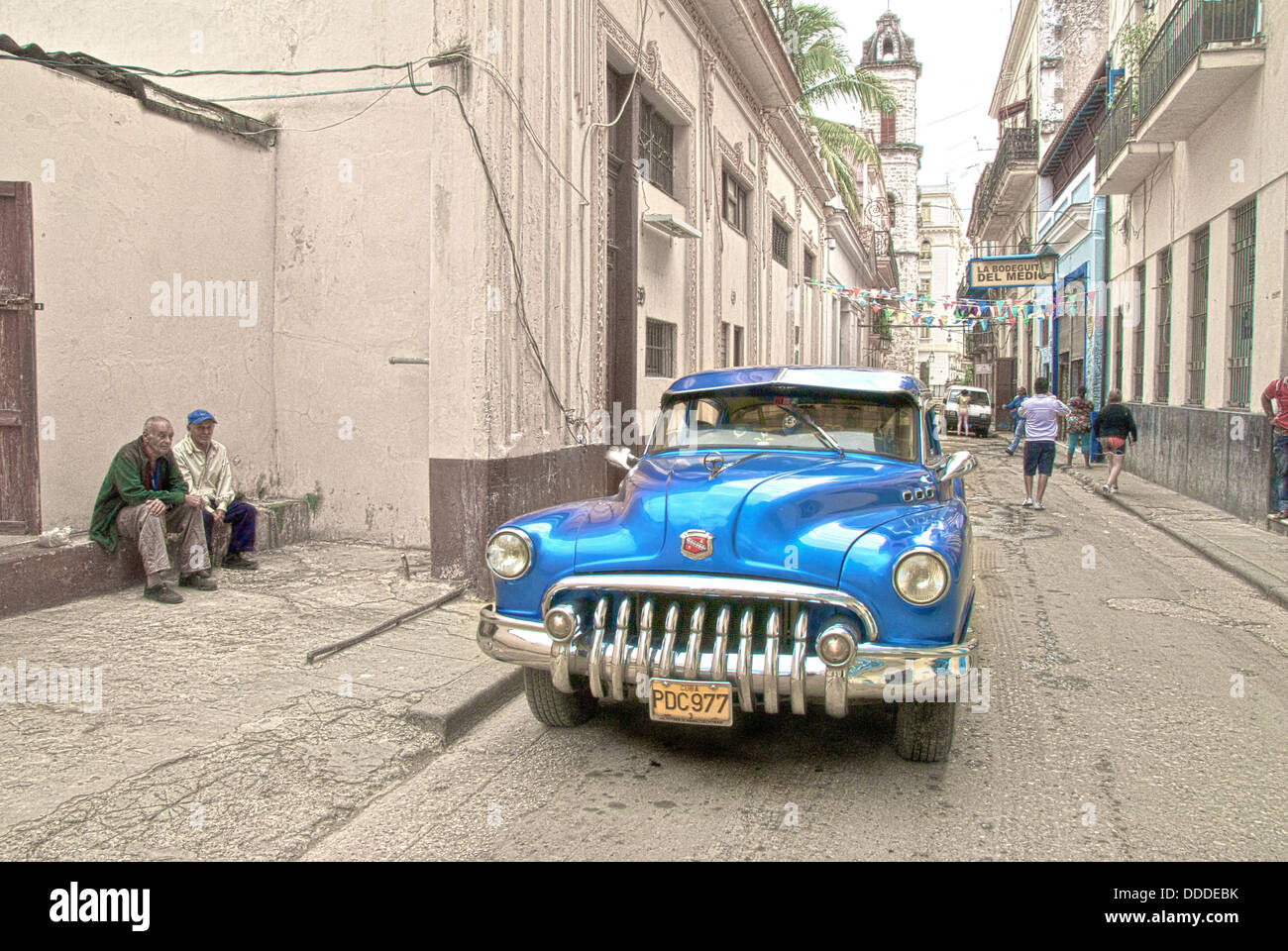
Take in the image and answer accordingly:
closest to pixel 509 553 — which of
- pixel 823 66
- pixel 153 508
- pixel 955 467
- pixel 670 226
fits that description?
pixel 955 467

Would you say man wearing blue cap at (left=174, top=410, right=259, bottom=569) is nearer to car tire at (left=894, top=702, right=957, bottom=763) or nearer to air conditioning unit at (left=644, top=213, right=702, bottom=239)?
car tire at (left=894, top=702, right=957, bottom=763)

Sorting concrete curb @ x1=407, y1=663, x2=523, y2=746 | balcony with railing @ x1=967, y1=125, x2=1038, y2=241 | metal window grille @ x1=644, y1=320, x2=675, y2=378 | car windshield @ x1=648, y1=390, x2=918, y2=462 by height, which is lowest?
concrete curb @ x1=407, y1=663, x2=523, y2=746

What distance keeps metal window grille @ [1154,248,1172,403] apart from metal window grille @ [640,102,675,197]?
8418 mm

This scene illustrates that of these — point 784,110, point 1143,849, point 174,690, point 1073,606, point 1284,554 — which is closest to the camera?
point 1143,849

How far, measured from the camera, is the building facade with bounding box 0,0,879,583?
6.87m

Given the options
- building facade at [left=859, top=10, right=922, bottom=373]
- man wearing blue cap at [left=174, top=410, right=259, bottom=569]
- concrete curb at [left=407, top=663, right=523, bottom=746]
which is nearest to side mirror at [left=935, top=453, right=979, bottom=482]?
concrete curb at [left=407, top=663, right=523, bottom=746]

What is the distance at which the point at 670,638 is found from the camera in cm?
376

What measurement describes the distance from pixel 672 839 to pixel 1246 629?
5021mm

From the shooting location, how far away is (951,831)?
3.48 metres

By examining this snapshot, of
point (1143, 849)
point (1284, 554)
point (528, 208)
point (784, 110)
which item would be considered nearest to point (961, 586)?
Result: point (1143, 849)

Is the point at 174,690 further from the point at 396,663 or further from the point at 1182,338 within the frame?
the point at 1182,338

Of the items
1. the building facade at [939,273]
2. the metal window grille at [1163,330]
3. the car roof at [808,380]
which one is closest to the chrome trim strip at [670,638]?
the car roof at [808,380]

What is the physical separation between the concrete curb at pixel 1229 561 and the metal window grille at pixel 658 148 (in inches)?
280

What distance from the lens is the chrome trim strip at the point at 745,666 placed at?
3619 mm
